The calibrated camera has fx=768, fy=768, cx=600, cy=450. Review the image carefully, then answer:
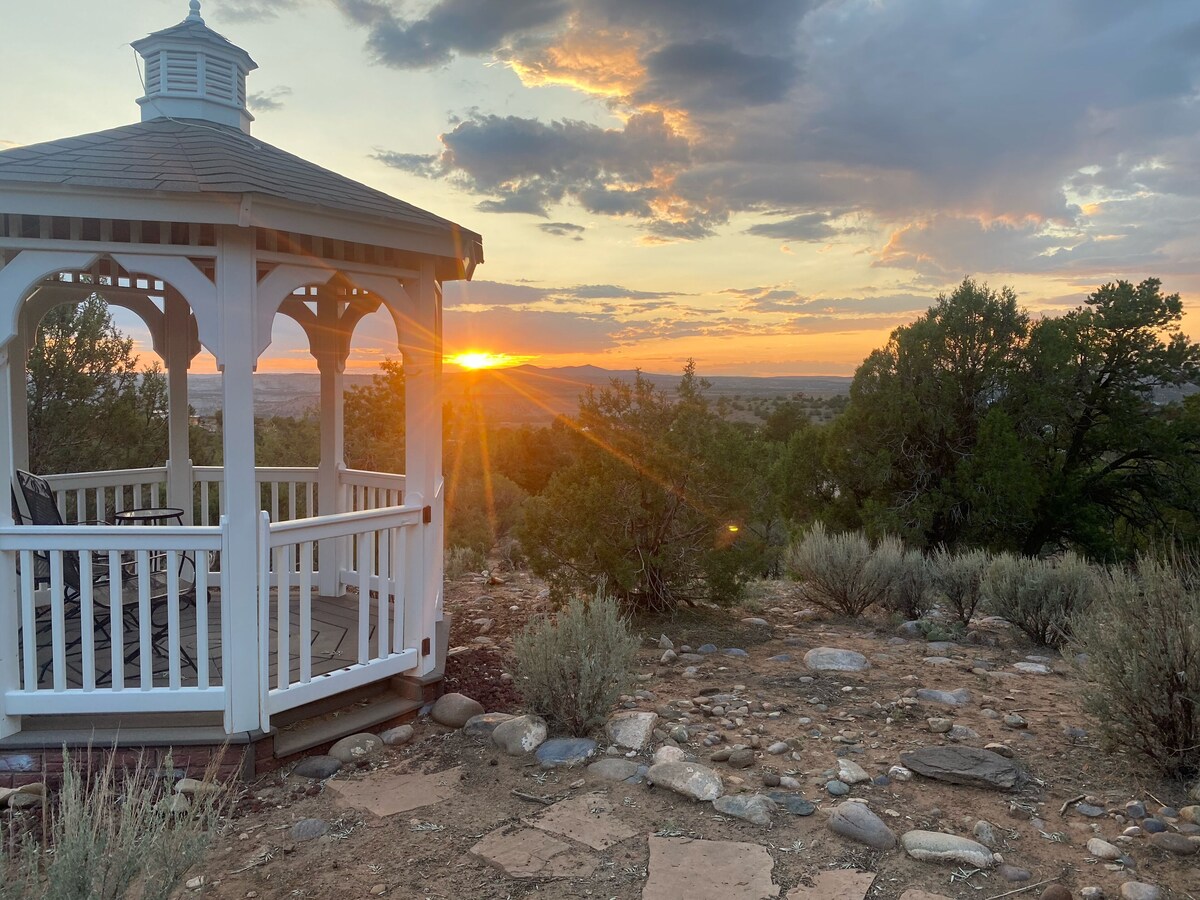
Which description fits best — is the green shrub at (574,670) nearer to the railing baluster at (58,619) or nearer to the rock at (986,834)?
the rock at (986,834)

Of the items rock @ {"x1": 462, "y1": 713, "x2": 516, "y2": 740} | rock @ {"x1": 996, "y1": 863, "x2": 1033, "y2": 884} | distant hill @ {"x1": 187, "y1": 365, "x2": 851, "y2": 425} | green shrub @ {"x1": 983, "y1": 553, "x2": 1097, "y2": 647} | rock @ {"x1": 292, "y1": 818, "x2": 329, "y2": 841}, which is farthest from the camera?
distant hill @ {"x1": 187, "y1": 365, "x2": 851, "y2": 425}

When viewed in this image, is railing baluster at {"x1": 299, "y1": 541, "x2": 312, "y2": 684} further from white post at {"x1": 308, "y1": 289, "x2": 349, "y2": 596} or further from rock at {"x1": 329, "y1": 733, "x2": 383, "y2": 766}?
white post at {"x1": 308, "y1": 289, "x2": 349, "y2": 596}

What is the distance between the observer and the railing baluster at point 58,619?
383 cm

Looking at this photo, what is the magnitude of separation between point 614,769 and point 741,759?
659 mm

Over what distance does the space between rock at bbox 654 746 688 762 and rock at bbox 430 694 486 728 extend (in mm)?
1225

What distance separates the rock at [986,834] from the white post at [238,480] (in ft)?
11.3

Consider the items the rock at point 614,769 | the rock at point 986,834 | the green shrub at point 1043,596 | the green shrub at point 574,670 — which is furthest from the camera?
the green shrub at point 1043,596

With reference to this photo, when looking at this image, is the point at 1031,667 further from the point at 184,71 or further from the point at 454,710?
the point at 184,71

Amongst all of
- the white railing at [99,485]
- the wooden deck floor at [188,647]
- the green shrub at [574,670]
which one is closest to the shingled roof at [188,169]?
the wooden deck floor at [188,647]

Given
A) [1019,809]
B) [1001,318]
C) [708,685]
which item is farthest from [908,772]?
A: [1001,318]

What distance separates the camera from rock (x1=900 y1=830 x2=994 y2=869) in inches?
118

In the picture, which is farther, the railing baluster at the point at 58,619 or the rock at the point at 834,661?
the rock at the point at 834,661

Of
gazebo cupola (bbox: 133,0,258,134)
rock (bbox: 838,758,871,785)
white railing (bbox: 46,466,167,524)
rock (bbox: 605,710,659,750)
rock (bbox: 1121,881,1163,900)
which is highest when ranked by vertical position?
Answer: gazebo cupola (bbox: 133,0,258,134)

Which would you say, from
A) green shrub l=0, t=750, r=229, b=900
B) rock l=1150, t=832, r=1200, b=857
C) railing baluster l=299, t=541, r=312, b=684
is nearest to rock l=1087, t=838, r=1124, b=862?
rock l=1150, t=832, r=1200, b=857
